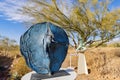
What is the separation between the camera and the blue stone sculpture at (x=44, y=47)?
5.66m

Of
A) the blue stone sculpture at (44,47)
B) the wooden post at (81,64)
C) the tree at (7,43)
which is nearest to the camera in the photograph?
the blue stone sculpture at (44,47)

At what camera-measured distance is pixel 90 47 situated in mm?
17375

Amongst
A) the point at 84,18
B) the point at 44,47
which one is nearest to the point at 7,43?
the point at 84,18

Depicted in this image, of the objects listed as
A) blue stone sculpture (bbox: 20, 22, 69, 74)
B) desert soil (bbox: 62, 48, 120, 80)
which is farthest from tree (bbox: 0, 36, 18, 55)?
blue stone sculpture (bbox: 20, 22, 69, 74)

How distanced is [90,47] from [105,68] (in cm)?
245

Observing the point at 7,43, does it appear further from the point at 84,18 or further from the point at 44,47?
the point at 44,47

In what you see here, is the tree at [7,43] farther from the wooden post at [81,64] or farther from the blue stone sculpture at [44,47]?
the blue stone sculpture at [44,47]

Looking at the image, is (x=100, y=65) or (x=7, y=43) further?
(x=7, y=43)

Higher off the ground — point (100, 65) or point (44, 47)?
point (44, 47)

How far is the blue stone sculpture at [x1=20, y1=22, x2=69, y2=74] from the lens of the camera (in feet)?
18.6

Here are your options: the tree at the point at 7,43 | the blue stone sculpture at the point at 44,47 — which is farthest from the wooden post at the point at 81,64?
the tree at the point at 7,43

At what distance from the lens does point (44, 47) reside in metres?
5.62

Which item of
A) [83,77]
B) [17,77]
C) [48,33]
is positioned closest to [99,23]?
[83,77]

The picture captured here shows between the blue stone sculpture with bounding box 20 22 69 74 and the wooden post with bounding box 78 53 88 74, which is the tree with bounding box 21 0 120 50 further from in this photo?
the blue stone sculpture with bounding box 20 22 69 74
